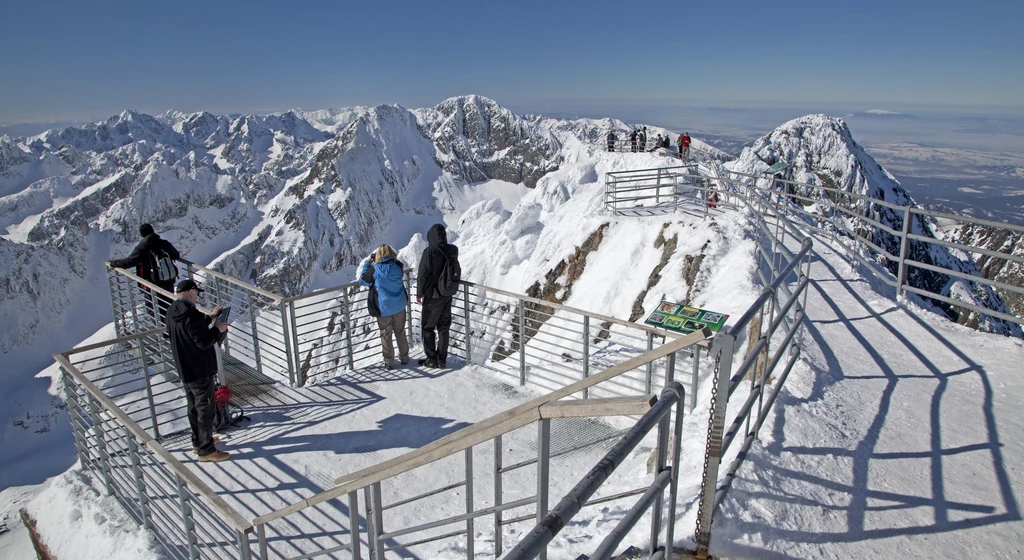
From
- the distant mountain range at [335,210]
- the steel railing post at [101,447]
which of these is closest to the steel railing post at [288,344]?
the steel railing post at [101,447]

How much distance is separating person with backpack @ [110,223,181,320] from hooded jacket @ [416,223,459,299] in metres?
4.09

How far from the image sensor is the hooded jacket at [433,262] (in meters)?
7.06

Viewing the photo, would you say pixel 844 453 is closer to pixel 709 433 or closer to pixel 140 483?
pixel 709 433

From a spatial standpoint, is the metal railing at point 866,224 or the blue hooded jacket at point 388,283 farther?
the blue hooded jacket at point 388,283

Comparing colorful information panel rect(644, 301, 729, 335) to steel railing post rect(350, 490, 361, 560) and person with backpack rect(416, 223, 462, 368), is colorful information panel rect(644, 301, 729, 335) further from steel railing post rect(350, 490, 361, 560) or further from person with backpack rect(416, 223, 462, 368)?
steel railing post rect(350, 490, 361, 560)

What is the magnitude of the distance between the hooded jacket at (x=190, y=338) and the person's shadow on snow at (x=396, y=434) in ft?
5.37

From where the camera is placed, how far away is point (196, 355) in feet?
17.2

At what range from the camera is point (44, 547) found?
16.2 feet

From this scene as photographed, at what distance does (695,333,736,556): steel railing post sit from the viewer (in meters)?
2.73

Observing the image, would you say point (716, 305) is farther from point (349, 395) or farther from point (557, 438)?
point (349, 395)

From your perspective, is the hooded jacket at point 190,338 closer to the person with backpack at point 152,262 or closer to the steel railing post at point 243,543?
the steel railing post at point 243,543

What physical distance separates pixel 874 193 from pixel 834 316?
43.2m

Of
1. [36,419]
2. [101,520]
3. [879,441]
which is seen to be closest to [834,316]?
[879,441]

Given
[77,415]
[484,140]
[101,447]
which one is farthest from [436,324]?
[484,140]
